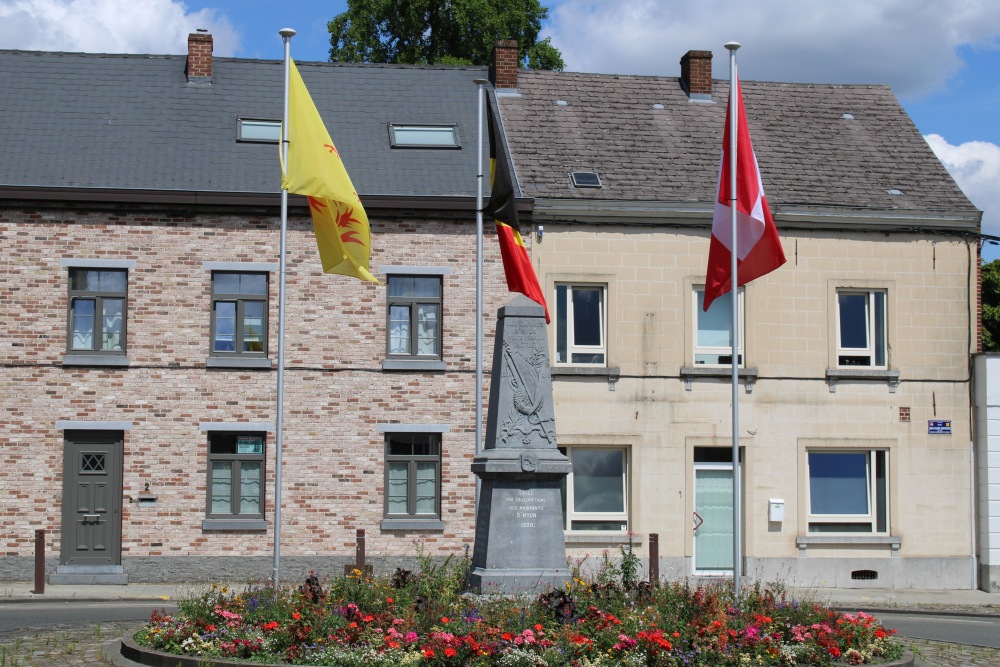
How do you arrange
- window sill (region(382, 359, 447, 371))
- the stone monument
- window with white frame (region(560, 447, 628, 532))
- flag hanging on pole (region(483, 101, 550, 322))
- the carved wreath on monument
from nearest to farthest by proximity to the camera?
1. the stone monument
2. the carved wreath on monument
3. flag hanging on pole (region(483, 101, 550, 322))
4. window sill (region(382, 359, 447, 371))
5. window with white frame (region(560, 447, 628, 532))

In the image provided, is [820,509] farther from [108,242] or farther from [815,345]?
[108,242]

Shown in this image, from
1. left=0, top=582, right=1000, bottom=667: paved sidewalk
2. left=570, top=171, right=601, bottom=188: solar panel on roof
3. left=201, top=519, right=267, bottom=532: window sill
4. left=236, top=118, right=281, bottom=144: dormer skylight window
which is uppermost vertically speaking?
left=236, top=118, right=281, bottom=144: dormer skylight window

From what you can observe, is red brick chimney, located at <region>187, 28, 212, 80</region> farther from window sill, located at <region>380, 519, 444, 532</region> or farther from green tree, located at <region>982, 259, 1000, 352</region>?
green tree, located at <region>982, 259, 1000, 352</region>

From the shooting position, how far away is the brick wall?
21781 mm

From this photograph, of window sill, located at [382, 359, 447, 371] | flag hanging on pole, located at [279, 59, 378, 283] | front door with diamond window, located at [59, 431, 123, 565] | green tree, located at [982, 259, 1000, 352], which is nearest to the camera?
flag hanging on pole, located at [279, 59, 378, 283]

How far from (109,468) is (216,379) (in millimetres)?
2247

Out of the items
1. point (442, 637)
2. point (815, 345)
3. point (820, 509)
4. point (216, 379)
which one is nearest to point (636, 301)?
point (815, 345)

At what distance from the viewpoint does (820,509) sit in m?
23.4

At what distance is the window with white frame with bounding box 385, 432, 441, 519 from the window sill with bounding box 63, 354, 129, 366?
4523mm

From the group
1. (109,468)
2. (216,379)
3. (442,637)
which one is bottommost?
(442,637)

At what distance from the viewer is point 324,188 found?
53.5 ft

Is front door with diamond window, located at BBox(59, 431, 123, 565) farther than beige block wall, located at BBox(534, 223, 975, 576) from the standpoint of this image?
No

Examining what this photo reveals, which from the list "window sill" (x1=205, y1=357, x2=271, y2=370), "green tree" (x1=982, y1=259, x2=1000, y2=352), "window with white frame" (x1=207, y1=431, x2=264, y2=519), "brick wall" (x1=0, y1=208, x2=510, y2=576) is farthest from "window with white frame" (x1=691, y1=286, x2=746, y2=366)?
"green tree" (x1=982, y1=259, x2=1000, y2=352)

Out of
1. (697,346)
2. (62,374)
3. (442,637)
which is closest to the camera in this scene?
(442,637)
